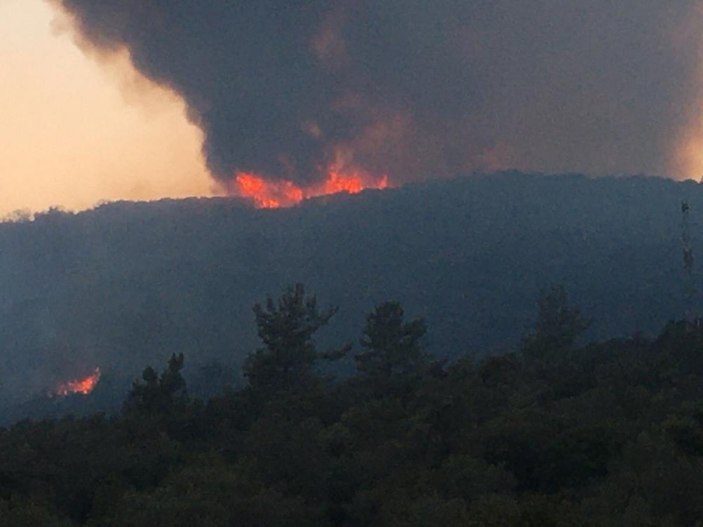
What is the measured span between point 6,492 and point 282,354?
33608mm

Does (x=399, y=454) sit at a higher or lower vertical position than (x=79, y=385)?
lower

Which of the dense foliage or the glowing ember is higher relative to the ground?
the glowing ember

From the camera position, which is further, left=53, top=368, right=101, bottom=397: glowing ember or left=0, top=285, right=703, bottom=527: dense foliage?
left=53, top=368, right=101, bottom=397: glowing ember

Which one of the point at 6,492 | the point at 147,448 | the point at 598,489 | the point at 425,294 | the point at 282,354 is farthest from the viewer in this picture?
the point at 425,294

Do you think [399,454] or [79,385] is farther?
[79,385]

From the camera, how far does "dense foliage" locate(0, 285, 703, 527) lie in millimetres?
20562

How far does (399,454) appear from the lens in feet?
97.0

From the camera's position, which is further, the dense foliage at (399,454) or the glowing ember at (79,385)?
the glowing ember at (79,385)

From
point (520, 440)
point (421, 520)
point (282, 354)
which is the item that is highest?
point (282, 354)

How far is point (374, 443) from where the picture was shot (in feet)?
106

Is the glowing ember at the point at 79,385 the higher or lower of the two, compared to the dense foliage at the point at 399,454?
higher

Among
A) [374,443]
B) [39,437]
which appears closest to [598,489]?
[374,443]

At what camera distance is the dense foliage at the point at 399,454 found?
2056 cm

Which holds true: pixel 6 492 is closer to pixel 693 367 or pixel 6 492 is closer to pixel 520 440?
pixel 520 440
